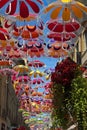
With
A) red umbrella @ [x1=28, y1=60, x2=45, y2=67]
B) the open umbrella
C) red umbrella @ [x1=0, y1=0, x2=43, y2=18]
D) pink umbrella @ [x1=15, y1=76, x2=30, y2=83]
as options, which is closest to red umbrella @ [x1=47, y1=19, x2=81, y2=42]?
red umbrella @ [x1=0, y1=0, x2=43, y2=18]

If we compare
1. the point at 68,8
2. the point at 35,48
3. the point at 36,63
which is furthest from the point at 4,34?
the point at 36,63

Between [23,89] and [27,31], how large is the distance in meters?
15.3

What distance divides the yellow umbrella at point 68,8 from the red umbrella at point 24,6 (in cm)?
55

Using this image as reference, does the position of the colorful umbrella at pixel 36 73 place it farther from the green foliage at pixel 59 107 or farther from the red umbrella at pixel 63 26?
the green foliage at pixel 59 107

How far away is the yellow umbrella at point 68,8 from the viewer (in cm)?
1174

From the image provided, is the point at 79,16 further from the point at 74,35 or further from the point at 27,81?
the point at 27,81

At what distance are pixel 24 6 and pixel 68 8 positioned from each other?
1509 mm

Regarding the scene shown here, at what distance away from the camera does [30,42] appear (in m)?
16.6

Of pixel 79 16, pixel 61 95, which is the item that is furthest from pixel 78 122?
pixel 79 16

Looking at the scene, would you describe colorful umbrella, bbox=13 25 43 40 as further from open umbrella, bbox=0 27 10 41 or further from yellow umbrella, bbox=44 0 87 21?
yellow umbrella, bbox=44 0 87 21

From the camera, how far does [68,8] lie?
1199cm

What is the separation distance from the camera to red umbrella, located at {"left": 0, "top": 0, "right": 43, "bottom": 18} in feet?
40.3

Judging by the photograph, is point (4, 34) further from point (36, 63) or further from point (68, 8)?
point (36, 63)

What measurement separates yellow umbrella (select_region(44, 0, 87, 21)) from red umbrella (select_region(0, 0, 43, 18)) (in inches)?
21.7
